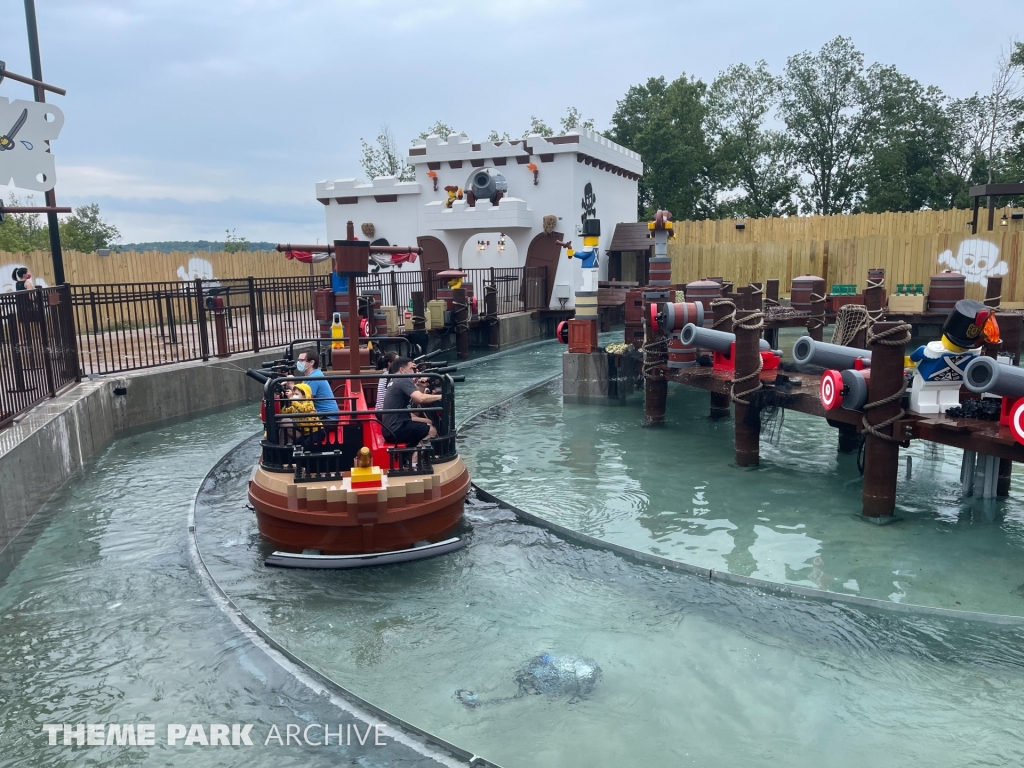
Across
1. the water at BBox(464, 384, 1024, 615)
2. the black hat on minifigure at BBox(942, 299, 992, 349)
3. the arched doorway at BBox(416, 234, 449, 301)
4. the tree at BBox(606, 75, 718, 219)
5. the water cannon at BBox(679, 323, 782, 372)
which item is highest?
the tree at BBox(606, 75, 718, 219)

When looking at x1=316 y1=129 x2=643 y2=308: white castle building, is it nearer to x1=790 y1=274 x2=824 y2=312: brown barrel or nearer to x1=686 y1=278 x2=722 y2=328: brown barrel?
x1=790 y1=274 x2=824 y2=312: brown barrel

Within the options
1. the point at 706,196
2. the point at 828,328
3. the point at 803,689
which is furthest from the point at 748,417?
the point at 706,196

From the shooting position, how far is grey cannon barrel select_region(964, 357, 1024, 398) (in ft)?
20.0

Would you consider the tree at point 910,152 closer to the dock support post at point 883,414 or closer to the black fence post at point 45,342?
the dock support post at point 883,414

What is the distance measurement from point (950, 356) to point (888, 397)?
0.61 metres

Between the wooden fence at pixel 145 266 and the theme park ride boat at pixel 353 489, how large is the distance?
14.3 metres

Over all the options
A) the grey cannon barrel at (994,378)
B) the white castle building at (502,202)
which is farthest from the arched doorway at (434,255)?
the grey cannon barrel at (994,378)

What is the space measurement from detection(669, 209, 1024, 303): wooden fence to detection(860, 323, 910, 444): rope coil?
15.4 metres

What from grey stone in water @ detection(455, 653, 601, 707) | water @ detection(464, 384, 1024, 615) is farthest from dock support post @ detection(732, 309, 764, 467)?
grey stone in water @ detection(455, 653, 601, 707)

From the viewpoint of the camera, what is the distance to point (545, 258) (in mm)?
24922

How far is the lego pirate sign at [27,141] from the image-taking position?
28.5 ft

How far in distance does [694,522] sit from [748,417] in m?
2.19

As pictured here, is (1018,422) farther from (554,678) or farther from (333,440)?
(333,440)

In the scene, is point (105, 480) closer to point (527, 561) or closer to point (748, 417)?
point (527, 561)
